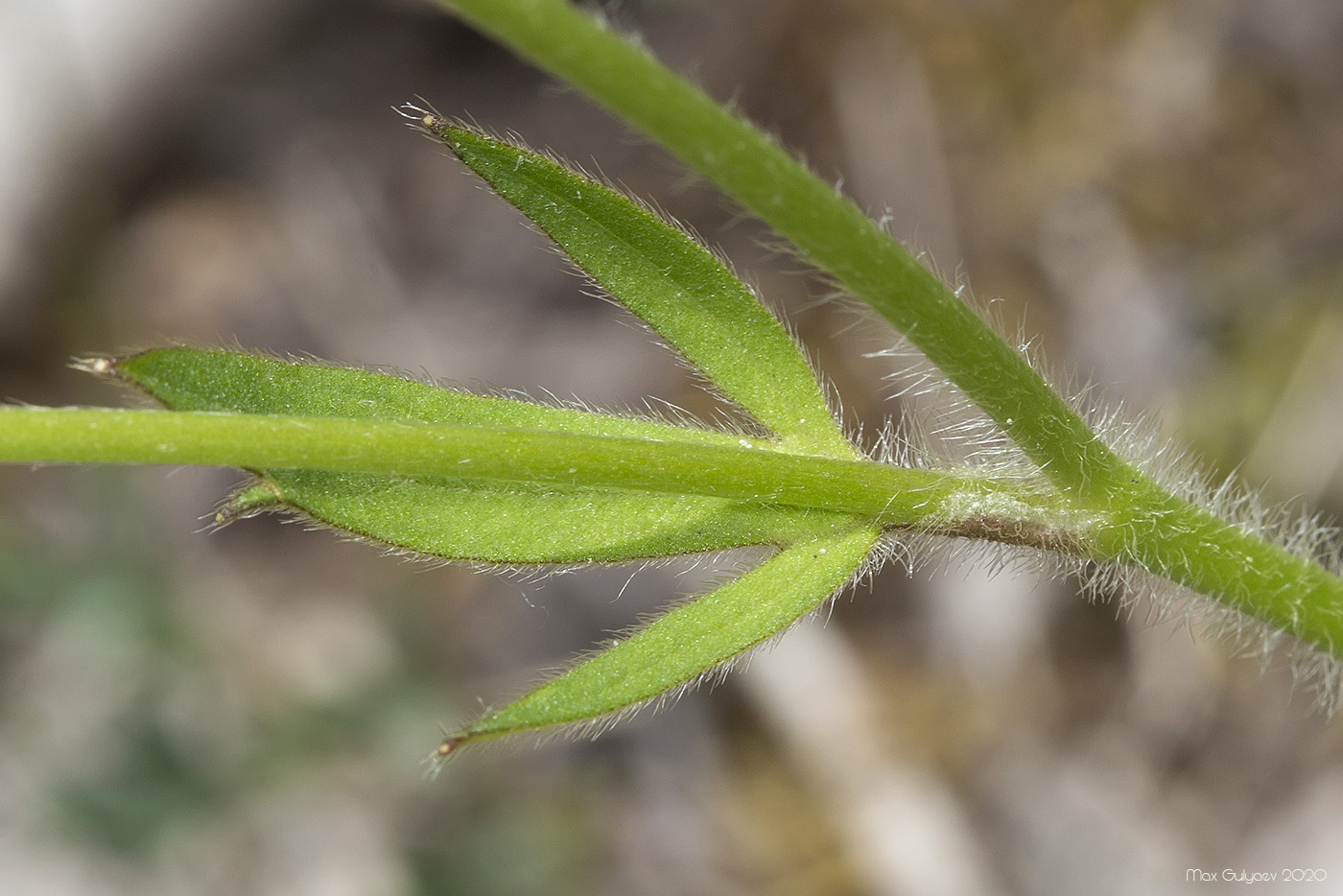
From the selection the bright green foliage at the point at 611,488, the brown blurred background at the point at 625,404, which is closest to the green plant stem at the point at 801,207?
the bright green foliage at the point at 611,488

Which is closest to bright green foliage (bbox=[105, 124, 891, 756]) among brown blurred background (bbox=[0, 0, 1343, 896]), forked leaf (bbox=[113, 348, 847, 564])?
forked leaf (bbox=[113, 348, 847, 564])

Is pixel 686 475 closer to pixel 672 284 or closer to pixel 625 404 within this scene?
pixel 672 284

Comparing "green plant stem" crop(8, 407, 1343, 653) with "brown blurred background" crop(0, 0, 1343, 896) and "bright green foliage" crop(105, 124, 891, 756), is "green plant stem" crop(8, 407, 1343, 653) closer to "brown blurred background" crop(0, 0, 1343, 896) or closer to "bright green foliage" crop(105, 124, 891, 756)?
"bright green foliage" crop(105, 124, 891, 756)

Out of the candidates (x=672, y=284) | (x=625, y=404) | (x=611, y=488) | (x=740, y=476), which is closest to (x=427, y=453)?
(x=611, y=488)

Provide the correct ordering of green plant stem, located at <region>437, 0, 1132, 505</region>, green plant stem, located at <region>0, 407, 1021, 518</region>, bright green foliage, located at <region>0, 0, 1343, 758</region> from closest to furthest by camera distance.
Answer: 1. green plant stem, located at <region>437, 0, 1132, 505</region>
2. green plant stem, located at <region>0, 407, 1021, 518</region>
3. bright green foliage, located at <region>0, 0, 1343, 758</region>

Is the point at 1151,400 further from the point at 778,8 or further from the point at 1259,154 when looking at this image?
the point at 778,8

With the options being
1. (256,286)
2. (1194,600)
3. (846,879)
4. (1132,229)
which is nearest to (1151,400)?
(1132,229)
